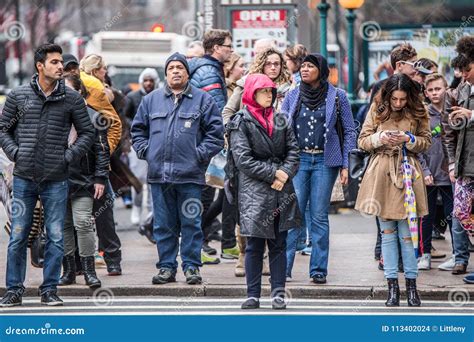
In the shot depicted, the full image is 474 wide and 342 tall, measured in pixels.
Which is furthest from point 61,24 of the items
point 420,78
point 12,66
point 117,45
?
point 420,78

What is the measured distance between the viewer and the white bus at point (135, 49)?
117 feet

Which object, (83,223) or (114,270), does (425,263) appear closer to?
(114,270)

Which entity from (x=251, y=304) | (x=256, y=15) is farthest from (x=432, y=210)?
(x=256, y=15)

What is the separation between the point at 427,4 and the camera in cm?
3703

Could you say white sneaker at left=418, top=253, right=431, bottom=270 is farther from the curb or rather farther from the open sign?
the open sign

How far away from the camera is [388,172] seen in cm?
1124

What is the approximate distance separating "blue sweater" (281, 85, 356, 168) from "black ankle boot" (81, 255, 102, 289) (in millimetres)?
2105

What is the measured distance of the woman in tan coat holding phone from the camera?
36.5ft

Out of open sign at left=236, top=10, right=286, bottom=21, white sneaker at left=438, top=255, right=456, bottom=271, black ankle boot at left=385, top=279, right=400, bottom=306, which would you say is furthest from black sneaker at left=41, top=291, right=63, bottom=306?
open sign at left=236, top=10, right=286, bottom=21

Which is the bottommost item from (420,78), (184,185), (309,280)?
(309,280)

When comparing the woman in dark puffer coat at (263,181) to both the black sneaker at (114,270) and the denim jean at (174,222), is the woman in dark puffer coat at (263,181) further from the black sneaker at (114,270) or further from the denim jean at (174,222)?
the black sneaker at (114,270)

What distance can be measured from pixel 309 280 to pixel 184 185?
4.53ft

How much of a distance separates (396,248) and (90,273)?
2.65 metres
